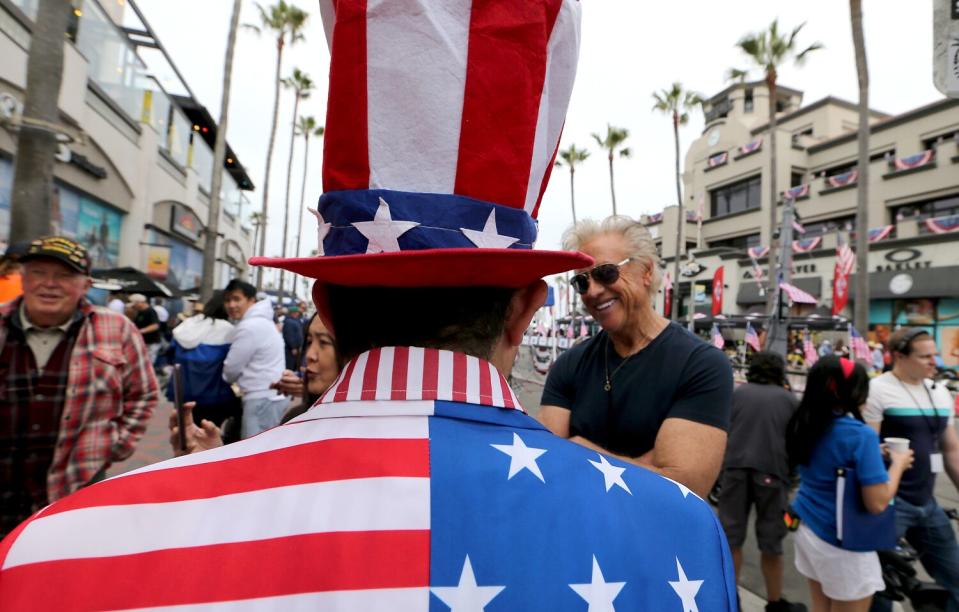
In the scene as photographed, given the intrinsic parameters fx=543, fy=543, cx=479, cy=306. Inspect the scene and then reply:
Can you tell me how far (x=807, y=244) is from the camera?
28641 mm

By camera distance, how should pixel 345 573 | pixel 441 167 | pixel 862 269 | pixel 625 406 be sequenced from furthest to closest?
pixel 862 269
pixel 625 406
pixel 441 167
pixel 345 573

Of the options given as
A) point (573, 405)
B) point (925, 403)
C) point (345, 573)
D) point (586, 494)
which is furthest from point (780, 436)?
point (345, 573)

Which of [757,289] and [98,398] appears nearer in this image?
[98,398]

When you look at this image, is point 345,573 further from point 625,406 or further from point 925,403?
point 925,403

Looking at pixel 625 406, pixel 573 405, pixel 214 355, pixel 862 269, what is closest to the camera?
pixel 625 406

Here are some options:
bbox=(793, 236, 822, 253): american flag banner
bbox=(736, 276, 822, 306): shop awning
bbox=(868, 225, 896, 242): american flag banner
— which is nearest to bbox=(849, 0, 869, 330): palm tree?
bbox=(868, 225, 896, 242): american flag banner

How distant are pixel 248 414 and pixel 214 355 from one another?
0.62 m

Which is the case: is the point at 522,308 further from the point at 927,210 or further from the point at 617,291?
the point at 927,210

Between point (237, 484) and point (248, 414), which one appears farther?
point (248, 414)

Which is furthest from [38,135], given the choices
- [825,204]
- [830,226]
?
[825,204]

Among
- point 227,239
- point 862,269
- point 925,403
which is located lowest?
point 925,403

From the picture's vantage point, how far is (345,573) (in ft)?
2.25

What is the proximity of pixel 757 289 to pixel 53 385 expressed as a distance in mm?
32223

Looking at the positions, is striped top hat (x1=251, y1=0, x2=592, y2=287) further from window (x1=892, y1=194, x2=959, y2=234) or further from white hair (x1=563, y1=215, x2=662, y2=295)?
window (x1=892, y1=194, x2=959, y2=234)
